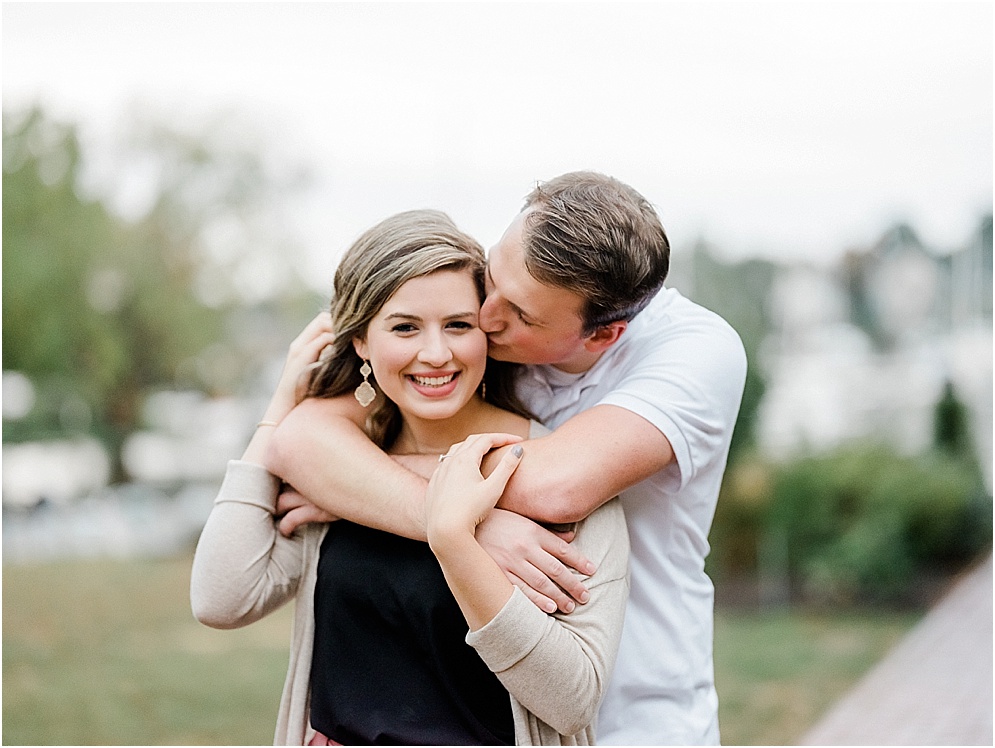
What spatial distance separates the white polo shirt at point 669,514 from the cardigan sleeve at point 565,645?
0.18 meters

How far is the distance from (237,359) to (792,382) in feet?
19.1

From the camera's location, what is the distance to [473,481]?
5.62ft

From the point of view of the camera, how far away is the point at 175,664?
8891mm

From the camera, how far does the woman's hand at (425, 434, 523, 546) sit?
1.64m

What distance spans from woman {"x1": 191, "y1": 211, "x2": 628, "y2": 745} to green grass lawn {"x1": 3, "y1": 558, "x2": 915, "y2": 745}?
543 cm

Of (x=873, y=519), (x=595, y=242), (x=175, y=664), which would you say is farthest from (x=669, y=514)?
(x=873, y=519)

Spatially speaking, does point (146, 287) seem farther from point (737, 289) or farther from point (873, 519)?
point (873, 519)

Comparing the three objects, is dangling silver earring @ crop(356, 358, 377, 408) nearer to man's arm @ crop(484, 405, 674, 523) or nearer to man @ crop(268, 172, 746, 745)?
man @ crop(268, 172, 746, 745)

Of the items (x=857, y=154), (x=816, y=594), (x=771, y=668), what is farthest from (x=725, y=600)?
(x=857, y=154)

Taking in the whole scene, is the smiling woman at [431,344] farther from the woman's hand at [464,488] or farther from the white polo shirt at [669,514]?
the white polo shirt at [669,514]

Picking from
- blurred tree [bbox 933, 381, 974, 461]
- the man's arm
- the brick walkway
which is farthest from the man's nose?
blurred tree [bbox 933, 381, 974, 461]

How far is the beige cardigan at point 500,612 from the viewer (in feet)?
5.39

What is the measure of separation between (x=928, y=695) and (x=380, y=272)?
16.7 feet

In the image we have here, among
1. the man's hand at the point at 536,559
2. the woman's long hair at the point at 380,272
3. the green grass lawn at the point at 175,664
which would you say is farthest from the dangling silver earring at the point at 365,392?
the green grass lawn at the point at 175,664
